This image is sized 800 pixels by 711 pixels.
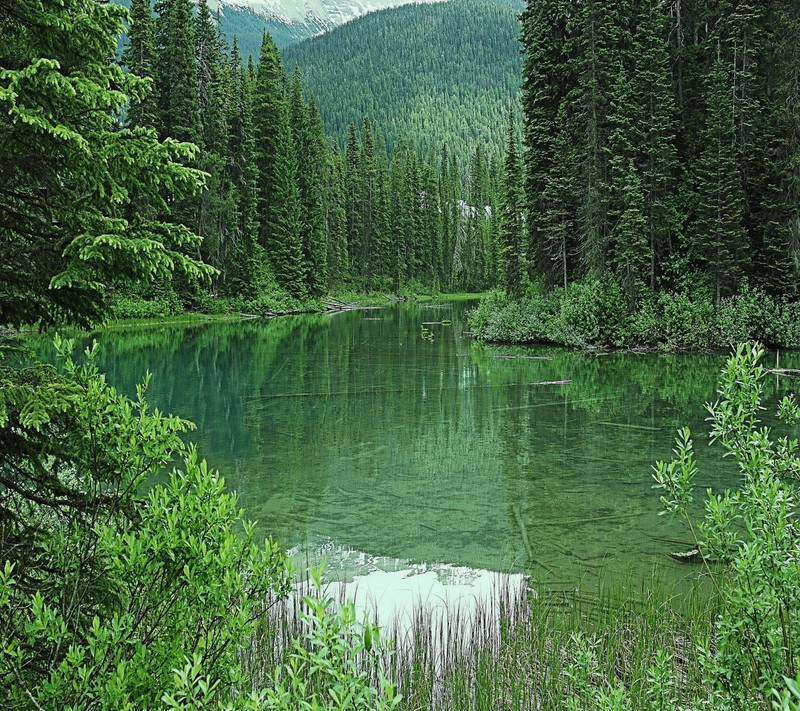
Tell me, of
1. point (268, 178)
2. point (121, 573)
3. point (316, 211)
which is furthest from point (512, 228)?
point (121, 573)

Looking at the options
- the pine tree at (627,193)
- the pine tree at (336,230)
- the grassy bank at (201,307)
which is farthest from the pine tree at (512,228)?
the pine tree at (336,230)

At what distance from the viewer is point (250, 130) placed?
159ft

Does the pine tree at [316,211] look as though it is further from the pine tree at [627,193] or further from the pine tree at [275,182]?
the pine tree at [627,193]

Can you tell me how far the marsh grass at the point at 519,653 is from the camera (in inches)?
163

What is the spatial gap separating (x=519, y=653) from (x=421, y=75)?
17826 centimetres

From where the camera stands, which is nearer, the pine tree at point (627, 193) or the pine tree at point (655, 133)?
the pine tree at point (627, 193)

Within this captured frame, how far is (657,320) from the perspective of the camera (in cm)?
2481

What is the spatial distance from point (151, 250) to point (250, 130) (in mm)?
47714

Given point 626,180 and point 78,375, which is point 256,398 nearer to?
point 78,375

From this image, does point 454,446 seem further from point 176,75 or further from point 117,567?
point 176,75

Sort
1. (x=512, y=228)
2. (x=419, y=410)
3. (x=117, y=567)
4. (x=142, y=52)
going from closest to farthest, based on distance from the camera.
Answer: (x=117, y=567), (x=419, y=410), (x=512, y=228), (x=142, y=52)

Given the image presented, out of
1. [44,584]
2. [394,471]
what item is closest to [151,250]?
[44,584]

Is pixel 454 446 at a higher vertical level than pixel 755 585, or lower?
lower

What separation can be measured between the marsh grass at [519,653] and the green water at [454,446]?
1.43 meters
